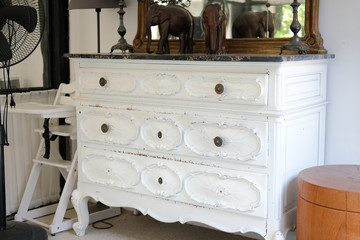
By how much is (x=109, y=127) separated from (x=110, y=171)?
0.22m

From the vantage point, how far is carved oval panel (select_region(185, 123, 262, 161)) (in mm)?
2244

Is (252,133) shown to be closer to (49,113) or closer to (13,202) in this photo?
(49,113)

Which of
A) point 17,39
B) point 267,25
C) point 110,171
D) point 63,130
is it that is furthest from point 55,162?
point 267,25

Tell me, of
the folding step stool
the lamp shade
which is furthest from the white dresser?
the lamp shade

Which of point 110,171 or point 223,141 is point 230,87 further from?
point 110,171

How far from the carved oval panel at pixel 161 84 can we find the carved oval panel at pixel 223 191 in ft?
1.30

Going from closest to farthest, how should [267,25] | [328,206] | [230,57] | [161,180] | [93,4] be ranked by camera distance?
[328,206]
[230,57]
[161,180]
[267,25]
[93,4]

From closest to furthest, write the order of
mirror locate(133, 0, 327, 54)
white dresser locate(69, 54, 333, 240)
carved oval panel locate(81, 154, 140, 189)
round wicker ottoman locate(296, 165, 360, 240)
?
round wicker ottoman locate(296, 165, 360, 240), white dresser locate(69, 54, 333, 240), mirror locate(133, 0, 327, 54), carved oval panel locate(81, 154, 140, 189)

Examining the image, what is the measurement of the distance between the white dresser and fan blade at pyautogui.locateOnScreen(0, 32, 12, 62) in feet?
1.27

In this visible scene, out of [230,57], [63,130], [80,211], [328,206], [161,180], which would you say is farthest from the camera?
[63,130]

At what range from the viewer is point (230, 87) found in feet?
7.41

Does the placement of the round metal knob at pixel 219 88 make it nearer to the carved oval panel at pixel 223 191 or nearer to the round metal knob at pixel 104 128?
the carved oval panel at pixel 223 191

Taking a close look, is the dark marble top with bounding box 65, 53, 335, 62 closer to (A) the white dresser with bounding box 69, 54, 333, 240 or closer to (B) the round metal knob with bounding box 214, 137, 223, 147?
(A) the white dresser with bounding box 69, 54, 333, 240

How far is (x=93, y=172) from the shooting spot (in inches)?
110
